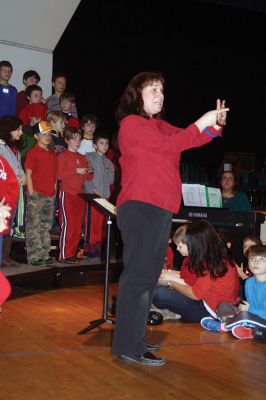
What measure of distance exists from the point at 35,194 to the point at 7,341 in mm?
2199

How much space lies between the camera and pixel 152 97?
2883mm

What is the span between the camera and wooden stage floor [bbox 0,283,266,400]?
2496 millimetres

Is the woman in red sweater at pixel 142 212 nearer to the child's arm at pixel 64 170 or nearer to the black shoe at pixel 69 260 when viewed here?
the black shoe at pixel 69 260

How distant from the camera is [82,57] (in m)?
10.3

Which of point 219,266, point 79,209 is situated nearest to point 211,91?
point 79,209

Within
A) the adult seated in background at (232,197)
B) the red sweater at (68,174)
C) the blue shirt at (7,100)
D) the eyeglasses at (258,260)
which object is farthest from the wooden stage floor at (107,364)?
the blue shirt at (7,100)

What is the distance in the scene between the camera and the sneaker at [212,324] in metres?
3.77

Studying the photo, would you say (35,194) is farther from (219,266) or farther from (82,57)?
(82,57)

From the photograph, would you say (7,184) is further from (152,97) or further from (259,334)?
(259,334)

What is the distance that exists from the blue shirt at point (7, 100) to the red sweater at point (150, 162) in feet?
10.9

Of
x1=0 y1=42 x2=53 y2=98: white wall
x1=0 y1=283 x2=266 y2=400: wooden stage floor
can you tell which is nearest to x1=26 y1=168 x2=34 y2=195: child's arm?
x1=0 y1=283 x2=266 y2=400: wooden stage floor

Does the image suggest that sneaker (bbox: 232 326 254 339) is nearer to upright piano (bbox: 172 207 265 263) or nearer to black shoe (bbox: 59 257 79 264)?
upright piano (bbox: 172 207 265 263)

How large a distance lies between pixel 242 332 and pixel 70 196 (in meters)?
2.61

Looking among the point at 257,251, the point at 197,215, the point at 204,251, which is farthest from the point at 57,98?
the point at 257,251
